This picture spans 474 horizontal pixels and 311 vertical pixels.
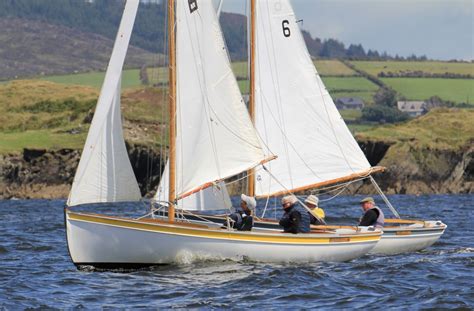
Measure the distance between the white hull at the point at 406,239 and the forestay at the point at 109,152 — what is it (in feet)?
29.6

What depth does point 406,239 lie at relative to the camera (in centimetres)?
3478

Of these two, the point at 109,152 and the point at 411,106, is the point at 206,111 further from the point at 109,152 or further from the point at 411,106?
the point at 411,106

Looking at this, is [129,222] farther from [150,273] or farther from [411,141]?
[411,141]

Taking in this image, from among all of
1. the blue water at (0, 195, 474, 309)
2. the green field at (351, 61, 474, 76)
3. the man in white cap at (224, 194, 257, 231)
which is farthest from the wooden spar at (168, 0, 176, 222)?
the green field at (351, 61, 474, 76)

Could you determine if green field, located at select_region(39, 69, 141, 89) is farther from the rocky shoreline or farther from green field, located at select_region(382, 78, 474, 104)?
the rocky shoreline

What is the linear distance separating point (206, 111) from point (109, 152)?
343 cm

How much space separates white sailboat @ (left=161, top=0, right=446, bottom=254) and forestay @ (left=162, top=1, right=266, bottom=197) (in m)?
7.29

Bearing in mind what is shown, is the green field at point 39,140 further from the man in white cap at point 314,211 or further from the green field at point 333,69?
the green field at point 333,69

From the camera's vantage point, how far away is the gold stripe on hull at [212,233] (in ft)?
91.4

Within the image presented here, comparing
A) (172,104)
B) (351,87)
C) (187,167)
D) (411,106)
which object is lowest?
(187,167)

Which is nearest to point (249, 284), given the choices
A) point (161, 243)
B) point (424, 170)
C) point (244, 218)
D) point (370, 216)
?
point (161, 243)

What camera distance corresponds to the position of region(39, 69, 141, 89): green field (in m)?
166

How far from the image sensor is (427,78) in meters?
175

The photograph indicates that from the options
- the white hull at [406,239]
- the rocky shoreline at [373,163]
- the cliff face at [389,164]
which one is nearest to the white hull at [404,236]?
the white hull at [406,239]
